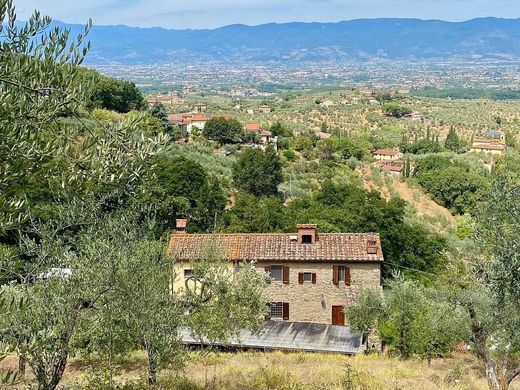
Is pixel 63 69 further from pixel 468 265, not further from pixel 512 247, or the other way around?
pixel 468 265

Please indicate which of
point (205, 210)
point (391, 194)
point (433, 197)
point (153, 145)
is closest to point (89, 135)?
point (153, 145)

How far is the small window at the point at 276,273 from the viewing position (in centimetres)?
2872

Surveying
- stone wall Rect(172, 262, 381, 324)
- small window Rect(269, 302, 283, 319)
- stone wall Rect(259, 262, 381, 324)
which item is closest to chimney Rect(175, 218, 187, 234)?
stone wall Rect(172, 262, 381, 324)

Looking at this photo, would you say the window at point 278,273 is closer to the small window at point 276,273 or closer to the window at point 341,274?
the small window at point 276,273

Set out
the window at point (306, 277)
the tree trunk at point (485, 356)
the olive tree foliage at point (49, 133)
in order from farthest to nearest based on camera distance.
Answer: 1. the window at point (306, 277)
2. the tree trunk at point (485, 356)
3. the olive tree foliage at point (49, 133)

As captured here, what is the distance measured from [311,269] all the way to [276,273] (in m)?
1.84

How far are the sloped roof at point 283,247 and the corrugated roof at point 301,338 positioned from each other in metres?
3.63

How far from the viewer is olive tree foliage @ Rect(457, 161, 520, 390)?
37.9 feet

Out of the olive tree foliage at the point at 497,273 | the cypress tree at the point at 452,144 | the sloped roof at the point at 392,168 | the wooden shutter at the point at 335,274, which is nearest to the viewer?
the olive tree foliage at the point at 497,273

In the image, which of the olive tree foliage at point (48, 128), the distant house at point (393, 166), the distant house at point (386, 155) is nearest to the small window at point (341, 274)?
the olive tree foliage at point (48, 128)

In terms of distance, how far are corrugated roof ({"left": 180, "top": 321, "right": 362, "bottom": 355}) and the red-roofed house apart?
6.34 feet

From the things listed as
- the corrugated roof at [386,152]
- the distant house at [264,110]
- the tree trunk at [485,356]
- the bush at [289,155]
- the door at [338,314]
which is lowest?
the door at [338,314]

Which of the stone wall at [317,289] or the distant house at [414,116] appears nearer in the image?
the stone wall at [317,289]

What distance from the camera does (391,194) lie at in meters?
58.6
